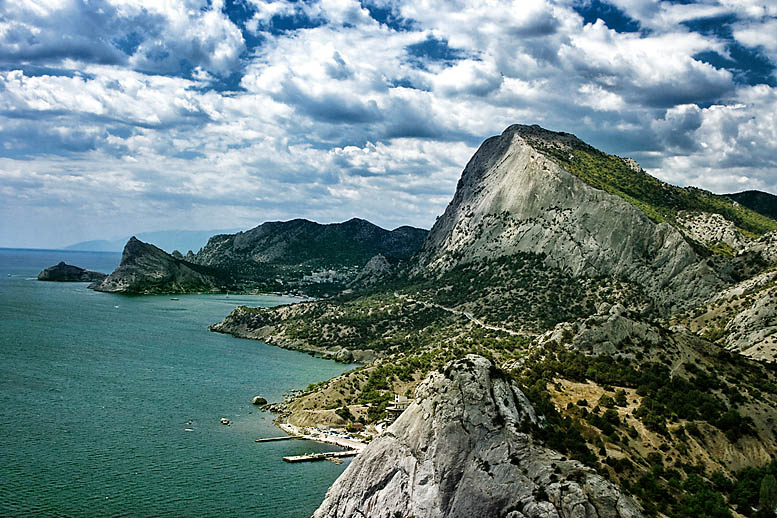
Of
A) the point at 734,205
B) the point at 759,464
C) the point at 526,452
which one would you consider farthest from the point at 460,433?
the point at 734,205

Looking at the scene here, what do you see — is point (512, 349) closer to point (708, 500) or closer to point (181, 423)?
point (181, 423)

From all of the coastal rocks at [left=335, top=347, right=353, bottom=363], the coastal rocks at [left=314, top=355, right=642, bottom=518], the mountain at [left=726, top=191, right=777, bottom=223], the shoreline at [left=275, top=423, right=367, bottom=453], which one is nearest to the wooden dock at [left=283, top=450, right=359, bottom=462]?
the shoreline at [left=275, top=423, right=367, bottom=453]

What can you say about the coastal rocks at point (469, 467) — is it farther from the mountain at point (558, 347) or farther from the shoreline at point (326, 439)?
the shoreline at point (326, 439)

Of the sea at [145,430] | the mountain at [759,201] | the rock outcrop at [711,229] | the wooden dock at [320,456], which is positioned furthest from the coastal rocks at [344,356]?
the mountain at [759,201]

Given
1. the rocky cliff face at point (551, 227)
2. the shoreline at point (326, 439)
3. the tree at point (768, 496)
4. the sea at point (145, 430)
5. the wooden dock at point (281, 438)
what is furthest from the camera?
the rocky cliff face at point (551, 227)

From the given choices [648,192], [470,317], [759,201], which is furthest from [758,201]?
[470,317]

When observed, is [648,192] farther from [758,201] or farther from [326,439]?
[326,439]
